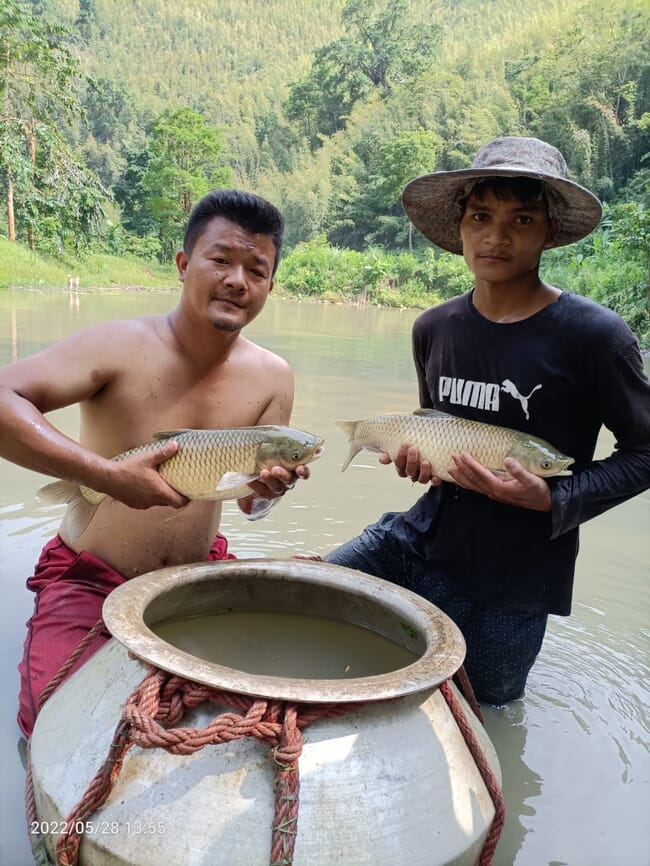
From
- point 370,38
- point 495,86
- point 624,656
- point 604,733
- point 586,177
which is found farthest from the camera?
point 370,38

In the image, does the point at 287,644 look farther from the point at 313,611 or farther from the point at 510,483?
the point at 510,483

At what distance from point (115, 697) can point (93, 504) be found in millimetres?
768

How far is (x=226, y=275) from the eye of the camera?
2355mm

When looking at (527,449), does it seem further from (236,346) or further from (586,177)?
(586,177)

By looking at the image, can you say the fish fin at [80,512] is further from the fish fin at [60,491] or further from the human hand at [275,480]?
the human hand at [275,480]

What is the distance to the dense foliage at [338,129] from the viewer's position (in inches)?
786

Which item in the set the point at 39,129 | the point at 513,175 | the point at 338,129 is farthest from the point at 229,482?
the point at 338,129

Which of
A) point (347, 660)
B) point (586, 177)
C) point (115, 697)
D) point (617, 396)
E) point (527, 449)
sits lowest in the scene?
point (347, 660)

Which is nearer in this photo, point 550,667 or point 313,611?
point 313,611

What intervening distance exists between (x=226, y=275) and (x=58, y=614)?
1.23m

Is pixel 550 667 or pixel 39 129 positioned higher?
pixel 39 129

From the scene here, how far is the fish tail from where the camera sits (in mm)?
2090

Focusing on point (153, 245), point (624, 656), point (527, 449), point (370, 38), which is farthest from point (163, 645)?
point (370, 38)

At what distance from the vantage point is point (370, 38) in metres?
65.8
